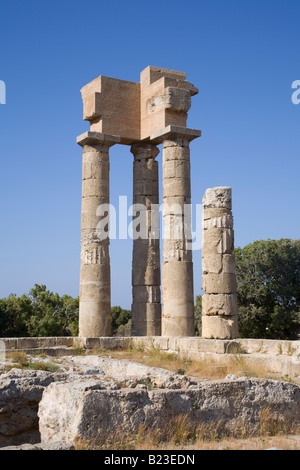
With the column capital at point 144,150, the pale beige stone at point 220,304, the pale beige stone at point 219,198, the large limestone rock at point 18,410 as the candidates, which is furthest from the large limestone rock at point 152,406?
the column capital at point 144,150

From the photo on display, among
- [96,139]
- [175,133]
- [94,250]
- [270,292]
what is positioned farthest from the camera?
[270,292]

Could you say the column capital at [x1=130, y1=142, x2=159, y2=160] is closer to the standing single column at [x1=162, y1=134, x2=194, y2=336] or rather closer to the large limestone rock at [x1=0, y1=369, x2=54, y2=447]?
the standing single column at [x1=162, y1=134, x2=194, y2=336]

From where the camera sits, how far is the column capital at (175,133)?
69.5ft

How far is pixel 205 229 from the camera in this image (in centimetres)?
1800

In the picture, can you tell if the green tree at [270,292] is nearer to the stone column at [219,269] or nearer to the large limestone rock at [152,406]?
the stone column at [219,269]

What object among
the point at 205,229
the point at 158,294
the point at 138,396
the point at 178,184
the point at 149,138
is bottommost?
the point at 138,396

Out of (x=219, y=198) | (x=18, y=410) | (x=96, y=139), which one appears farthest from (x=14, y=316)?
(x=18, y=410)

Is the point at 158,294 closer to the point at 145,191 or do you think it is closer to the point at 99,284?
the point at 99,284

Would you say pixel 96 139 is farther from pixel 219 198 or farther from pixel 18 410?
pixel 18 410

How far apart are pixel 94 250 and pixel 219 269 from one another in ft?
19.0

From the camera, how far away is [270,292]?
3195 cm

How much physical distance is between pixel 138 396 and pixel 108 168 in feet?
49.9

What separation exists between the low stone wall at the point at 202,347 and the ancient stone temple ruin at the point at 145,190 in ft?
2.87
